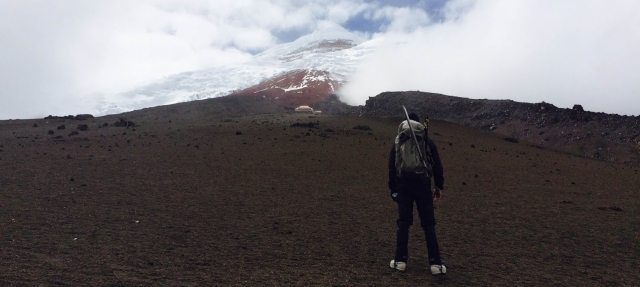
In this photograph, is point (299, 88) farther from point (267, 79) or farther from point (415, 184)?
point (415, 184)

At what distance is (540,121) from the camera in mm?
31781

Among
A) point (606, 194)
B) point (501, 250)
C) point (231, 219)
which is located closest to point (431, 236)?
point (501, 250)

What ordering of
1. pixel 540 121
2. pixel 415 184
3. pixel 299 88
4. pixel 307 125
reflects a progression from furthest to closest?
pixel 299 88
pixel 540 121
pixel 307 125
pixel 415 184

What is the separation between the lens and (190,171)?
15.5 meters

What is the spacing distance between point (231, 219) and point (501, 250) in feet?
15.3

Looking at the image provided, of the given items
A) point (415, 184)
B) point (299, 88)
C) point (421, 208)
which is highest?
point (299, 88)

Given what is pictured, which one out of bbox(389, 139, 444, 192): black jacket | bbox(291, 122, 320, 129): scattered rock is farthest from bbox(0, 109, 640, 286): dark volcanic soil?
bbox(291, 122, 320, 129): scattered rock

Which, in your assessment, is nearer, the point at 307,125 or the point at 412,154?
the point at 412,154

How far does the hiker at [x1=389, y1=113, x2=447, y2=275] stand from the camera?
6059 millimetres

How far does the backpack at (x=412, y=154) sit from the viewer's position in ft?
19.9

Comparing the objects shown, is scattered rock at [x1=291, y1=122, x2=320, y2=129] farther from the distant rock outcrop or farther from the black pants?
the black pants

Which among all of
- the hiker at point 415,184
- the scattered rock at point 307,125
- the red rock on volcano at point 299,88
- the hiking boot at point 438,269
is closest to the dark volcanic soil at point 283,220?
the hiking boot at point 438,269

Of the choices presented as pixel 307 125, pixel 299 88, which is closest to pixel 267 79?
pixel 299 88

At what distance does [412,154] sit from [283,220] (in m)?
4.07
